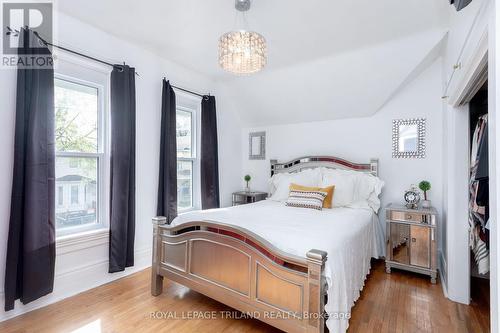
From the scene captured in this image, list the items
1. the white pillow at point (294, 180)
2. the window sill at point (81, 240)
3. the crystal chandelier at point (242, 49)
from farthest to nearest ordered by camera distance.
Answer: the white pillow at point (294, 180)
the window sill at point (81, 240)
the crystal chandelier at point (242, 49)

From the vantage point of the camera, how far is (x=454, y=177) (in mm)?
2307

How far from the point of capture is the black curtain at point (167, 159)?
314 cm

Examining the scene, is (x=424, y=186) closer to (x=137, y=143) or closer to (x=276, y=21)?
(x=276, y=21)

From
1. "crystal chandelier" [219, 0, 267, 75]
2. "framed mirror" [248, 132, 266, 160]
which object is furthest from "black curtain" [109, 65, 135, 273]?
"framed mirror" [248, 132, 266, 160]

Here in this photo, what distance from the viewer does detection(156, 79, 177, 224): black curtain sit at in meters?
3.14

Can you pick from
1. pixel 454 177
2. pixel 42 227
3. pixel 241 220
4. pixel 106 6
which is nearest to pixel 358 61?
pixel 454 177

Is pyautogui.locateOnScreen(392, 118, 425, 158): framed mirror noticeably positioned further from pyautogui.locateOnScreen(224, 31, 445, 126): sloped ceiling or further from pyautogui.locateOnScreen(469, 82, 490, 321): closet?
pyautogui.locateOnScreen(469, 82, 490, 321): closet

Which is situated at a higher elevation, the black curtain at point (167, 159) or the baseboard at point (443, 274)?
the black curtain at point (167, 159)

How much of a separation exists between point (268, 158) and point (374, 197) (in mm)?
1805

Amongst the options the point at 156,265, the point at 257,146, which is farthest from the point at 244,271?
the point at 257,146

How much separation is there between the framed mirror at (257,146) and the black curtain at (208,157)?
34.3 inches

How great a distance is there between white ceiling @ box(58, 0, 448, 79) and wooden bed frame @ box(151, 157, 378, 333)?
189 cm

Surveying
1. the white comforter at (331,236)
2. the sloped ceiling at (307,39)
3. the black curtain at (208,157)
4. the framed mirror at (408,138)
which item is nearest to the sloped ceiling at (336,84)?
the sloped ceiling at (307,39)

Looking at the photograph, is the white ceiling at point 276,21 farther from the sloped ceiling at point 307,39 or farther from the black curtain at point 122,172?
the black curtain at point 122,172
